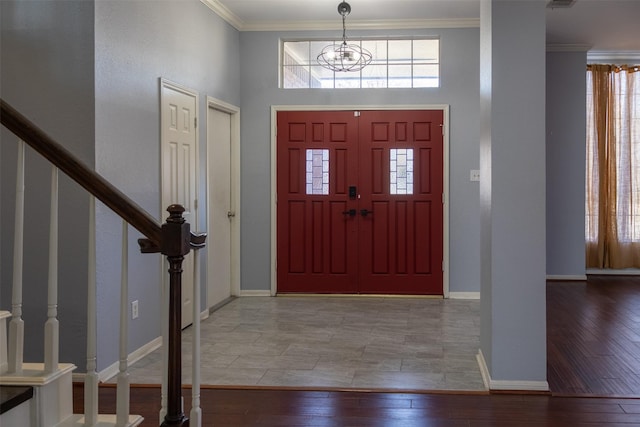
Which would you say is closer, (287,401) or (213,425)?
(213,425)

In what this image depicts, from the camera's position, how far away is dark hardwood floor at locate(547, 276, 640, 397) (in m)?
3.99

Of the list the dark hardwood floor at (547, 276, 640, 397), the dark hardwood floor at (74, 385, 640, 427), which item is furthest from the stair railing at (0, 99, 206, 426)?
the dark hardwood floor at (547, 276, 640, 397)

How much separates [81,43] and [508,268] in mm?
2893

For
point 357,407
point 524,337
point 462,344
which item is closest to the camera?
point 357,407

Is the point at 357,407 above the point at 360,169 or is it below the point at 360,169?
below

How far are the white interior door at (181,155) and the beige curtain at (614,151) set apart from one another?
524cm

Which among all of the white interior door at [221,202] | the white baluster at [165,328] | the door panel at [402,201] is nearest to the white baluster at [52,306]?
the white baluster at [165,328]

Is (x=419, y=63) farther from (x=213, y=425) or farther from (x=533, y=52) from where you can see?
(x=213, y=425)

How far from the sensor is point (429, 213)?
23.2ft

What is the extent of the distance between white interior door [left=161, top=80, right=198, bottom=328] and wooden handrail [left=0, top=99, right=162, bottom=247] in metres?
2.66

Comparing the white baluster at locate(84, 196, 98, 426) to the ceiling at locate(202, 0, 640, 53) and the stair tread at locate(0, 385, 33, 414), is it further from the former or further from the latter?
the ceiling at locate(202, 0, 640, 53)

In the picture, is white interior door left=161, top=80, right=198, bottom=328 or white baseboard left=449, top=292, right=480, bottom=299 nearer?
white interior door left=161, top=80, right=198, bottom=328

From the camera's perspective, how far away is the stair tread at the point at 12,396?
83.7 inches

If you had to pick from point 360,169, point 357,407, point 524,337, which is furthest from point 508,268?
point 360,169
